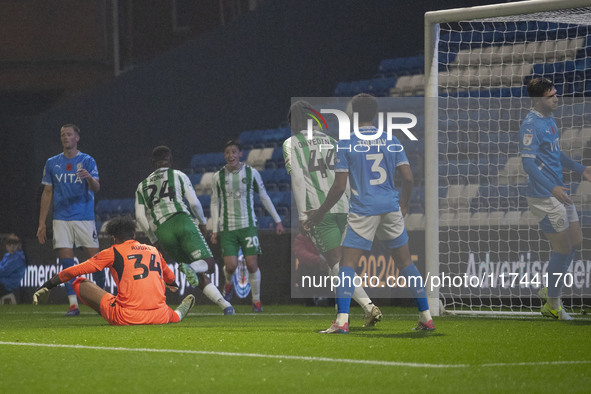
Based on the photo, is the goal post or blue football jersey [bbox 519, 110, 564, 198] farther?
the goal post

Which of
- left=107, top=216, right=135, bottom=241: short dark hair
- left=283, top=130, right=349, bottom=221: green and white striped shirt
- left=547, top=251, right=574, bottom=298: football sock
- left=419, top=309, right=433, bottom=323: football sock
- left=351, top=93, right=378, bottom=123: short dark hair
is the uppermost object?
left=351, top=93, right=378, bottom=123: short dark hair

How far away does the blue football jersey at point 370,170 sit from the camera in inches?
289

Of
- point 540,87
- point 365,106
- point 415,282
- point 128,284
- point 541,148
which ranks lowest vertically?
point 128,284

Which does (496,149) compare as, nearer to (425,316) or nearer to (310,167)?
(310,167)

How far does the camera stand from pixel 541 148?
9.02 meters

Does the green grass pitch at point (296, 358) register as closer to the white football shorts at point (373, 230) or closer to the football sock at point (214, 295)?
the white football shorts at point (373, 230)

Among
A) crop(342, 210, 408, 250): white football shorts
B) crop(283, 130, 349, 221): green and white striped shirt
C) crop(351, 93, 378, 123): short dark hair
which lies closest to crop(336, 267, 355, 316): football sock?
crop(342, 210, 408, 250): white football shorts

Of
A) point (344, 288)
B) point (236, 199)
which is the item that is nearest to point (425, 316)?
point (344, 288)

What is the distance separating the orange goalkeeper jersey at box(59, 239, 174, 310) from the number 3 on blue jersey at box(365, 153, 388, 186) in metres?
2.24

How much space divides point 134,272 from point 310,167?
6.53ft

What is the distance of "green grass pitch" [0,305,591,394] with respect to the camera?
467 centimetres

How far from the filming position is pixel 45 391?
4582mm

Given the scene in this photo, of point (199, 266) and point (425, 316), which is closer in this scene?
point (425, 316)

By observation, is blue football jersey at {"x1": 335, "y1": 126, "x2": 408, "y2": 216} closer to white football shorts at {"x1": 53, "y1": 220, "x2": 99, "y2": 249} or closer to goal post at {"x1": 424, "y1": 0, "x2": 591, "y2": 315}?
goal post at {"x1": 424, "y1": 0, "x2": 591, "y2": 315}
